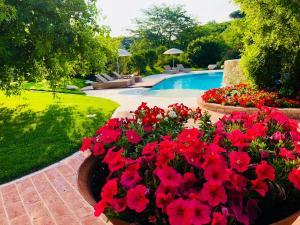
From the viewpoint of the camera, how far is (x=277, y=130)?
2795mm

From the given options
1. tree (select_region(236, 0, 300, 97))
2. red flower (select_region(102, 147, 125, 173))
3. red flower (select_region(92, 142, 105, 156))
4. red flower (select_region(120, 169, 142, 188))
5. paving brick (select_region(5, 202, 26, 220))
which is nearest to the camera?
red flower (select_region(120, 169, 142, 188))

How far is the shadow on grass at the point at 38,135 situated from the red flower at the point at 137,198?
159 inches

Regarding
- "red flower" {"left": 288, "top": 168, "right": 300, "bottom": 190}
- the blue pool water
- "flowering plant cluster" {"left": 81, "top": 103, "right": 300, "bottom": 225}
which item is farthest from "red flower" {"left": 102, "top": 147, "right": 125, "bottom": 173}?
the blue pool water

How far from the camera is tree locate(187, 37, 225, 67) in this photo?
35.9 meters

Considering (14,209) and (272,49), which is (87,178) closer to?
(14,209)

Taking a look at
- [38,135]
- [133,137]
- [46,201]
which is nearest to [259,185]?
[133,137]

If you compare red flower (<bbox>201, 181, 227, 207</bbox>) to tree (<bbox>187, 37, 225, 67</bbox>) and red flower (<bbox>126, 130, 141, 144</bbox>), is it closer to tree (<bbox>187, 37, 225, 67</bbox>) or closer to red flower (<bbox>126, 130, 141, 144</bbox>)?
red flower (<bbox>126, 130, 141, 144</bbox>)

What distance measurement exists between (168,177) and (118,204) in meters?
0.35

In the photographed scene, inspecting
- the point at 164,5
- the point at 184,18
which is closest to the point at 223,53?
→ the point at 184,18

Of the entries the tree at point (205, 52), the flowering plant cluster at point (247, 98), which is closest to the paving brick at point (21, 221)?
the flowering plant cluster at point (247, 98)

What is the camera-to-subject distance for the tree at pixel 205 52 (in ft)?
118

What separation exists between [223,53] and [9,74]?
31.0 metres

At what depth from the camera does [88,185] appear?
252cm

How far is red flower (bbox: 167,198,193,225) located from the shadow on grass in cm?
428
